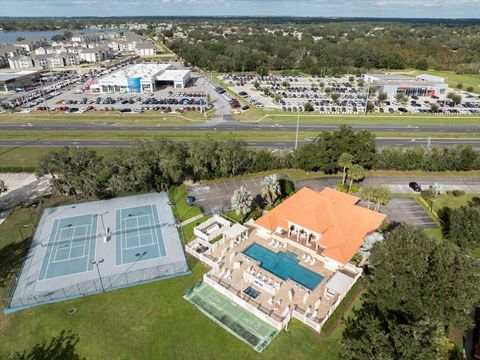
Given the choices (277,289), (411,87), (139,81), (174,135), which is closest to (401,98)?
(411,87)

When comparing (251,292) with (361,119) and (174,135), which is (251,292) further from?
(361,119)

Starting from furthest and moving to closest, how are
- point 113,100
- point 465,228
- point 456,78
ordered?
point 456,78 < point 113,100 < point 465,228

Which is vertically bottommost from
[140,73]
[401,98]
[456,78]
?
[456,78]

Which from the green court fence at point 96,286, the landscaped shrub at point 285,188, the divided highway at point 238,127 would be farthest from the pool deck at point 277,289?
the divided highway at point 238,127

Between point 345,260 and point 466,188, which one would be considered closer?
point 345,260

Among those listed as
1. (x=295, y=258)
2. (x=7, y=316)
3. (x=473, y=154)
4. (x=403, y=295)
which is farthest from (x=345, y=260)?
(x=473, y=154)

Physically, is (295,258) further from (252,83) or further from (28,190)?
(252,83)

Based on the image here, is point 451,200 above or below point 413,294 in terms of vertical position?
below

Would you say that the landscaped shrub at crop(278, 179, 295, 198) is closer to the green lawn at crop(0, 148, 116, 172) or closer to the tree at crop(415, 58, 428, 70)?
the green lawn at crop(0, 148, 116, 172)
